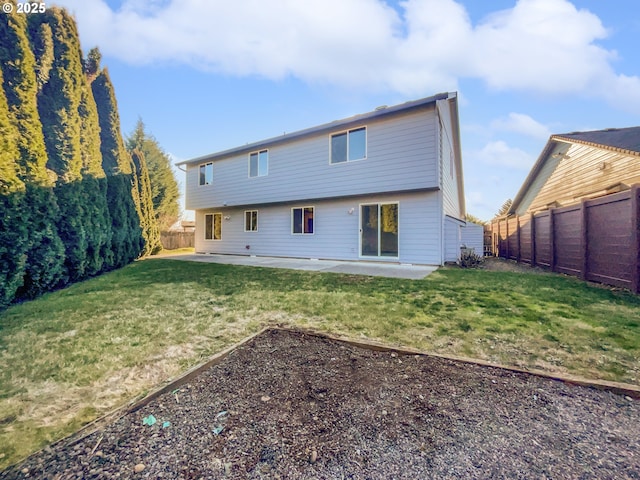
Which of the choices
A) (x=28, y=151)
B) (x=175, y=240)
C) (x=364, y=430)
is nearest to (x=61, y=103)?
(x=28, y=151)

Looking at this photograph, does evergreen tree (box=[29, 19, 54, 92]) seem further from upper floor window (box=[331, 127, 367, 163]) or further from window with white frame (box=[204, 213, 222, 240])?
window with white frame (box=[204, 213, 222, 240])

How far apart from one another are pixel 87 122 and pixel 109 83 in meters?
3.00

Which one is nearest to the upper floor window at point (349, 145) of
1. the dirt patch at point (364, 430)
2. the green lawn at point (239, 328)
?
the green lawn at point (239, 328)

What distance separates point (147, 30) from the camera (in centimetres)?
734

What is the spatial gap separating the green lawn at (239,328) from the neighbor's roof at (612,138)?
6963 millimetres

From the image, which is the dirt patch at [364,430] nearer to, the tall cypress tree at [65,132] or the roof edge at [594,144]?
the tall cypress tree at [65,132]

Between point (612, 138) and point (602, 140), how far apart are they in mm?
420

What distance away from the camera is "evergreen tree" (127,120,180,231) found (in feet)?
61.6

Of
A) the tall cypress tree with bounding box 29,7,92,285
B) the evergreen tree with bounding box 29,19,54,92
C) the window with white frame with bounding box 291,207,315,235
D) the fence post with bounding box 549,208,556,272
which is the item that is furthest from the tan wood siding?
the evergreen tree with bounding box 29,19,54,92

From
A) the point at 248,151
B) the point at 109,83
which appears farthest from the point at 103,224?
the point at 248,151

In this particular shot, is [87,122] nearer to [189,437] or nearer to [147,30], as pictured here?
[147,30]

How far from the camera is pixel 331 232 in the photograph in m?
10.6

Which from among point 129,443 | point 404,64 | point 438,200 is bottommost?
point 129,443

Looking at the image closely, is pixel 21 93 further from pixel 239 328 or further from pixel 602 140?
pixel 602 140
